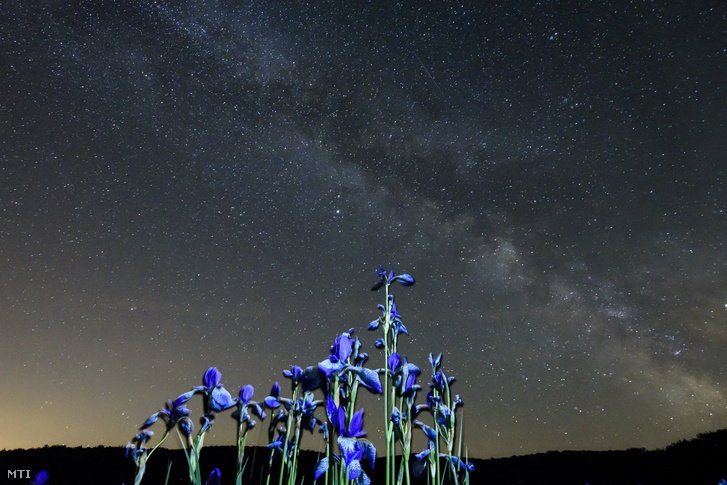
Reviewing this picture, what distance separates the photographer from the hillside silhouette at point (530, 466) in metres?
7.86

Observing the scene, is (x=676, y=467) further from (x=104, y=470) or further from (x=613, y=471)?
(x=104, y=470)

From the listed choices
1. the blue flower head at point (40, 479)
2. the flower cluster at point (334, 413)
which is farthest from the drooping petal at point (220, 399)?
the blue flower head at point (40, 479)

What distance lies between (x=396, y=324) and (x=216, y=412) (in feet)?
4.85

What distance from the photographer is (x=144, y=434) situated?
2217mm

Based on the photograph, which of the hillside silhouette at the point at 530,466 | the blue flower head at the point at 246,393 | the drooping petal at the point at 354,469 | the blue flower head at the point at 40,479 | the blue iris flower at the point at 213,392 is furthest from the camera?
the hillside silhouette at the point at 530,466

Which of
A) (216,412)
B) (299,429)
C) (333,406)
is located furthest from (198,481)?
(333,406)

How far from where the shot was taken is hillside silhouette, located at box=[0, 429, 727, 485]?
25.8 ft

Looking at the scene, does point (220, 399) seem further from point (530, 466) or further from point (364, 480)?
point (530, 466)

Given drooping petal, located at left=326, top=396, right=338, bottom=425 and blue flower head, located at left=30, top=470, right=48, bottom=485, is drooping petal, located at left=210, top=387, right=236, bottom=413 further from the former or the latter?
blue flower head, located at left=30, top=470, right=48, bottom=485

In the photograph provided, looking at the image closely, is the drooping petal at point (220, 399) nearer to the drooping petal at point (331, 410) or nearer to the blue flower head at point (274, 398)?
the blue flower head at point (274, 398)

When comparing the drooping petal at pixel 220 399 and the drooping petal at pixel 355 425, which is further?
the drooping petal at pixel 220 399

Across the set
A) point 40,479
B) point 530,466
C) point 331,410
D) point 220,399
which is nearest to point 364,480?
point 331,410

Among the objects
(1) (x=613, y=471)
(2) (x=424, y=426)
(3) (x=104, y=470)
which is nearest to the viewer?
(2) (x=424, y=426)

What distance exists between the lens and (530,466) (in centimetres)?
985
